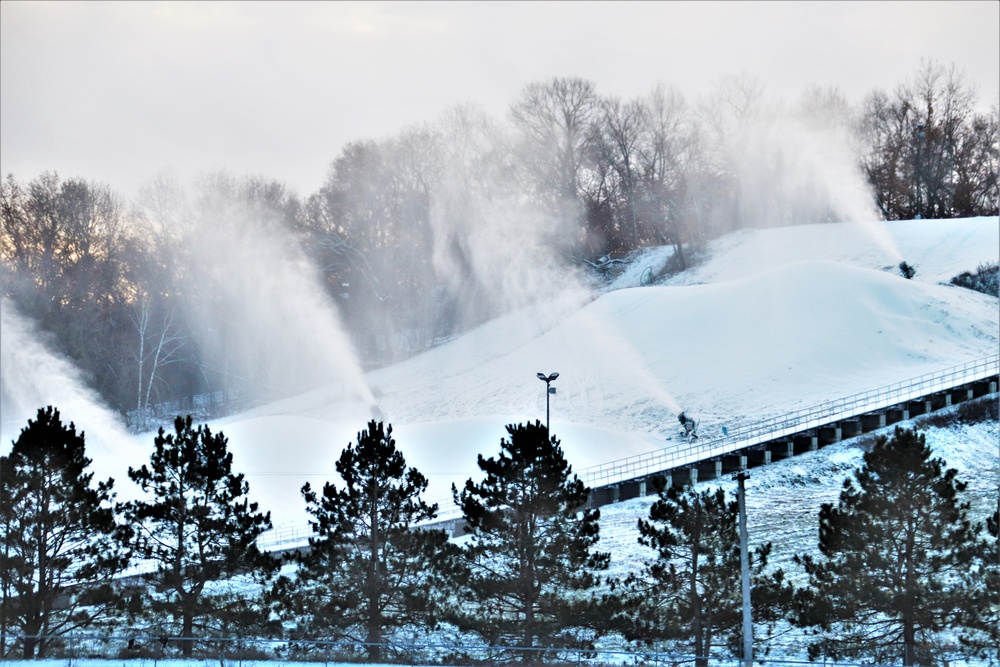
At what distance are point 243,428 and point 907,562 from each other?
3478cm

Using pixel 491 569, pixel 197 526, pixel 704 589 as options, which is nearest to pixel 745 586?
pixel 704 589

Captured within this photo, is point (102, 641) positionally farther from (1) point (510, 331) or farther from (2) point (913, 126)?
(2) point (913, 126)

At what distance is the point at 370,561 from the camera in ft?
103

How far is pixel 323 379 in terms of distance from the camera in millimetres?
88812

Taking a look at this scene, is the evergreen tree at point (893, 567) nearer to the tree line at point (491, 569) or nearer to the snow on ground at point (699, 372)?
the tree line at point (491, 569)

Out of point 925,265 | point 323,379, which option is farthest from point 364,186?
point 925,265

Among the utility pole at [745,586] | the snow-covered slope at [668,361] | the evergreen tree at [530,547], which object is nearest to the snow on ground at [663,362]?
the snow-covered slope at [668,361]

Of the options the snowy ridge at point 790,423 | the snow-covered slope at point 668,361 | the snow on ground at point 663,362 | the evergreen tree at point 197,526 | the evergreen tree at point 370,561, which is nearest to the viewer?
the evergreen tree at point 370,561

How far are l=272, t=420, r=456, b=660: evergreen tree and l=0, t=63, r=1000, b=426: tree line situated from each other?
55452 millimetres

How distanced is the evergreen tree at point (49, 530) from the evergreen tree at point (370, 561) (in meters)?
4.73

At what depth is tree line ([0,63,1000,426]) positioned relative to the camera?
87.8 meters

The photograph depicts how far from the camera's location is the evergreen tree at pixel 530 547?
30.2 m

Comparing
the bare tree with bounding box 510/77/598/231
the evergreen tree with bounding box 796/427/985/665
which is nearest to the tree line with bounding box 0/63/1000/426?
the bare tree with bounding box 510/77/598/231

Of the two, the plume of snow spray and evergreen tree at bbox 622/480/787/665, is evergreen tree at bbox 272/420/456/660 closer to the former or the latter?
evergreen tree at bbox 622/480/787/665
